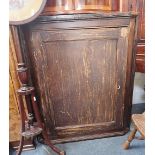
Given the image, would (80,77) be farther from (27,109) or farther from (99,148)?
(99,148)

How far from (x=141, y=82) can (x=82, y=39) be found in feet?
3.13

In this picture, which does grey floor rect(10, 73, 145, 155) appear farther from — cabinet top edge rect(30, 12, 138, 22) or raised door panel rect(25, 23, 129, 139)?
cabinet top edge rect(30, 12, 138, 22)

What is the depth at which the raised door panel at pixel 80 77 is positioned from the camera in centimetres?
146

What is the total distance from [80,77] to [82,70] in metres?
0.06

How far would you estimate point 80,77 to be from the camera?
1.57m

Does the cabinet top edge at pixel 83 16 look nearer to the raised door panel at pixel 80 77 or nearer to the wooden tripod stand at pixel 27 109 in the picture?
the raised door panel at pixel 80 77

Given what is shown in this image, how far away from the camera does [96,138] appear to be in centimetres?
179

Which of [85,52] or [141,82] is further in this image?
[141,82]

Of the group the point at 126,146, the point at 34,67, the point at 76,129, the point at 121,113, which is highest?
the point at 34,67

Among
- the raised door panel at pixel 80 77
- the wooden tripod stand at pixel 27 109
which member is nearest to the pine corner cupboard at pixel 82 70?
the raised door panel at pixel 80 77

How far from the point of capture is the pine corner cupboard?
1.42m

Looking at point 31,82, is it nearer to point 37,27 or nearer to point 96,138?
point 37,27
